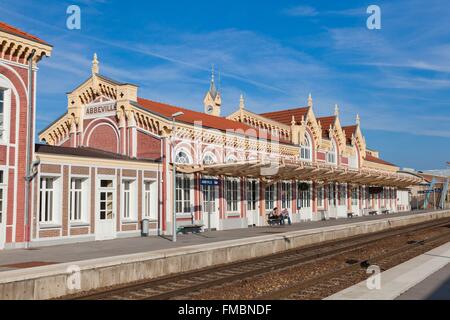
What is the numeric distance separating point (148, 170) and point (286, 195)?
14395mm

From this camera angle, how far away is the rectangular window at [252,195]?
3336 centimetres

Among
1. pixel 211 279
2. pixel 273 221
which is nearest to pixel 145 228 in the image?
pixel 211 279

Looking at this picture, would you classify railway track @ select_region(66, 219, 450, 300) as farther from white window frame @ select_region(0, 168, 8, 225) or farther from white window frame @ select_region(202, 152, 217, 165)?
white window frame @ select_region(202, 152, 217, 165)

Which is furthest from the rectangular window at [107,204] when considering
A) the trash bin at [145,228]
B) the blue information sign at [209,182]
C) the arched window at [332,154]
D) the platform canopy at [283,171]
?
the arched window at [332,154]

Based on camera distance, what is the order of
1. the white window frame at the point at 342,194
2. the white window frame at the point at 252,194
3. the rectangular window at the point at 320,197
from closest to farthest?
the white window frame at the point at 252,194
the rectangular window at the point at 320,197
the white window frame at the point at 342,194

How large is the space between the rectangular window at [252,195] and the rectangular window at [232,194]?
144 centimetres

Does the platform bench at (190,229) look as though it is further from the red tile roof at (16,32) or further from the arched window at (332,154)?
the arched window at (332,154)

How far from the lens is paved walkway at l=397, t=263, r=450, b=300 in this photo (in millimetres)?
10500

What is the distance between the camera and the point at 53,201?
2162 centimetres

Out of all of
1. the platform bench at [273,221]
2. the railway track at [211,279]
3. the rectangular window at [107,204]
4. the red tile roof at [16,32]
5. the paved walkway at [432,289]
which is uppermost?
the red tile roof at [16,32]

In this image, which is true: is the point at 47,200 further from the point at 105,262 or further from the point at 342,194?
the point at 342,194

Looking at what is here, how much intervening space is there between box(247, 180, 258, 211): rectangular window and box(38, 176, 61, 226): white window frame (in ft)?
47.7

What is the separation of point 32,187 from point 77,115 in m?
11.1
